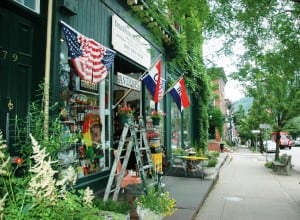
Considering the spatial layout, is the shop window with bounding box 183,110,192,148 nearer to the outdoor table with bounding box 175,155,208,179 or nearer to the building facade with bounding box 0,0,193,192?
the outdoor table with bounding box 175,155,208,179

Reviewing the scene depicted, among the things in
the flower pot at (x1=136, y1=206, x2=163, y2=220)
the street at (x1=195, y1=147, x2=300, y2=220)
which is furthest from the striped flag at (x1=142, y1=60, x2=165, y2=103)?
the flower pot at (x1=136, y1=206, x2=163, y2=220)

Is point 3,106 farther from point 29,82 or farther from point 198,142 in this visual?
point 198,142

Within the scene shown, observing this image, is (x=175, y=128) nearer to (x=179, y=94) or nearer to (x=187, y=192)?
(x=179, y=94)

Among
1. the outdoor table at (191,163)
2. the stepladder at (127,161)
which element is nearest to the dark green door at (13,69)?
the stepladder at (127,161)

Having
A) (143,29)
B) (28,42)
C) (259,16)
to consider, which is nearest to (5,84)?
(28,42)

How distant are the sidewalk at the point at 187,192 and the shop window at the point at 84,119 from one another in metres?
1.95

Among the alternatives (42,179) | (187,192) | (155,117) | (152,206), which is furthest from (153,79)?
(42,179)

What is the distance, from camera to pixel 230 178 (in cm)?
1625

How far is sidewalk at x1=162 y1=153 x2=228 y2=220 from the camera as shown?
8.04m

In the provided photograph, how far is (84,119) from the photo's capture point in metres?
8.40

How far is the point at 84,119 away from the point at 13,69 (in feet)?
8.23

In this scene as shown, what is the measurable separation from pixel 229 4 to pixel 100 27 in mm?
2825

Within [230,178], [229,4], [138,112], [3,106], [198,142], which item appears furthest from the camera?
[198,142]

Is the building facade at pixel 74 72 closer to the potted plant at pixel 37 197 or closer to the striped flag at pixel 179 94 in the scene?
the potted plant at pixel 37 197
